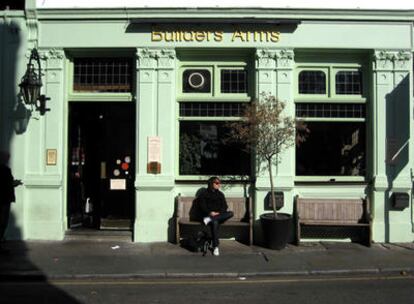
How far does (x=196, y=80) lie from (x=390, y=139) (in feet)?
14.2

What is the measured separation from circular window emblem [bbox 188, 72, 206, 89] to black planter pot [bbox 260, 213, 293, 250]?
322 cm

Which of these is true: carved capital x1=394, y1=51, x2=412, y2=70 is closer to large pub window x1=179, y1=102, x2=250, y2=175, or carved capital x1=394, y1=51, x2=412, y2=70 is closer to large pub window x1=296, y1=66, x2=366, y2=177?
large pub window x1=296, y1=66, x2=366, y2=177

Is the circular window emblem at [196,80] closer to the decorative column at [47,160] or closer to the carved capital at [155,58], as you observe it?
the carved capital at [155,58]

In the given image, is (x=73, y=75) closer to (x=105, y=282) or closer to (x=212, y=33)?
(x=212, y=33)

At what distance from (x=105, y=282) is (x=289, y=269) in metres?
3.02

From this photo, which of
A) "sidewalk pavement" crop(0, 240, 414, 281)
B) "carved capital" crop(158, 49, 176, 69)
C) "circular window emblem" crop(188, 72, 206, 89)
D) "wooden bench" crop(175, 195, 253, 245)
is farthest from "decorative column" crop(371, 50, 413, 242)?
→ "carved capital" crop(158, 49, 176, 69)

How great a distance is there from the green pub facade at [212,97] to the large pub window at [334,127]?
0.02m

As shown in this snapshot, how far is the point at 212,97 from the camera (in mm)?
12281

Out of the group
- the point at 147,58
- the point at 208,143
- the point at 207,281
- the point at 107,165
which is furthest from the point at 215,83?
the point at 207,281

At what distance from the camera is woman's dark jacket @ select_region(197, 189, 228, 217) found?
11.1m

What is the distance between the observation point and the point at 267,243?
11.3 meters

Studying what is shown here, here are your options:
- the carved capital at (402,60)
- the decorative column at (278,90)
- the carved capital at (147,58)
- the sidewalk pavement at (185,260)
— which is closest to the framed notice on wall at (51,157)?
the sidewalk pavement at (185,260)

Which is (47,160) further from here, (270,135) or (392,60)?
(392,60)

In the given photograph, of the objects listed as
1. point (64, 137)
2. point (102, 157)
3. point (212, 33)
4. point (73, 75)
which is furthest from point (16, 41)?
point (212, 33)
